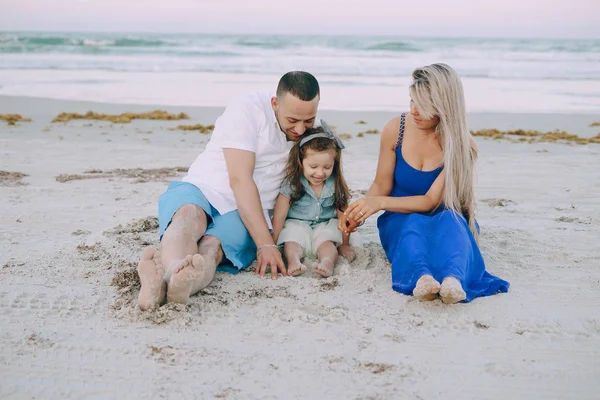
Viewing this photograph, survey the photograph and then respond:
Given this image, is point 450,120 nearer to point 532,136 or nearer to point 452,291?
point 452,291

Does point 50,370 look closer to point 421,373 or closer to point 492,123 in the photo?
point 421,373

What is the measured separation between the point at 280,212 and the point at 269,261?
47 cm

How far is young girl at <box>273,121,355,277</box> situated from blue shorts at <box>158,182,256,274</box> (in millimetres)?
292

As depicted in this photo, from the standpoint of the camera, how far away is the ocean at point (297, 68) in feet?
46.4

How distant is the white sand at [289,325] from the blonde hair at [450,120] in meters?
0.58

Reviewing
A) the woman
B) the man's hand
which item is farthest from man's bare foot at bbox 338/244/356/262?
the man's hand

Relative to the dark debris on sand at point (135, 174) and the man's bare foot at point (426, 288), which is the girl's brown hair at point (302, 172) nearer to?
the man's bare foot at point (426, 288)

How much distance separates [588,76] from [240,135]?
19.3 meters

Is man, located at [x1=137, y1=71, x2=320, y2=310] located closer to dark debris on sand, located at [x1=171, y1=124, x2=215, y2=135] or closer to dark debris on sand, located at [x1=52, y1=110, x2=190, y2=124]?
dark debris on sand, located at [x1=171, y1=124, x2=215, y2=135]

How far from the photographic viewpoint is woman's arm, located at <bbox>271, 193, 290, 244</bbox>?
160 inches

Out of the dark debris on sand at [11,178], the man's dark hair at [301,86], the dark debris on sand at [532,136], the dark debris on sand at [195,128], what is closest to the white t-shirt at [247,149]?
the man's dark hair at [301,86]

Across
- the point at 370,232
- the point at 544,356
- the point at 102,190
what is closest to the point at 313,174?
the point at 370,232

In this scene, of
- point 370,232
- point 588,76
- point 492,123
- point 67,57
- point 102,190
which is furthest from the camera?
point 67,57

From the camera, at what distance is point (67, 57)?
24516 millimetres
